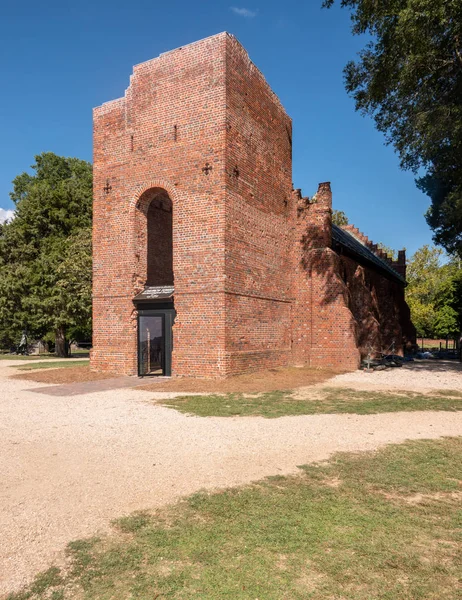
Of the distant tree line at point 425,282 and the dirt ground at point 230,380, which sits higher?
the distant tree line at point 425,282

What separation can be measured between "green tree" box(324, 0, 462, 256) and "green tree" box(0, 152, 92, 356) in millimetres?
18863

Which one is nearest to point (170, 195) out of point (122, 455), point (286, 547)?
point (122, 455)

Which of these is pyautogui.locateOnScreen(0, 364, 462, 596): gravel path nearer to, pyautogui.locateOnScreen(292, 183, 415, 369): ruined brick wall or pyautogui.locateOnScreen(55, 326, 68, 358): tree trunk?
pyautogui.locateOnScreen(292, 183, 415, 369): ruined brick wall

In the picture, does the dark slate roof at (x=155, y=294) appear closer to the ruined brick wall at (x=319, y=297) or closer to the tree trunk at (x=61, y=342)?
the ruined brick wall at (x=319, y=297)

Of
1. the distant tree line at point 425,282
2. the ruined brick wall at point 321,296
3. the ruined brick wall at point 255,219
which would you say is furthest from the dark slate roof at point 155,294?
the distant tree line at point 425,282

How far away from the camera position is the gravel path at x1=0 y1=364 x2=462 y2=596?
3.74 meters

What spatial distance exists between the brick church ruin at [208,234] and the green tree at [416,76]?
3824 mm

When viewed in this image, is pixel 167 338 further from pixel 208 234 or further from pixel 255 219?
pixel 255 219

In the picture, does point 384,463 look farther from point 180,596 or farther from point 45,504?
point 45,504

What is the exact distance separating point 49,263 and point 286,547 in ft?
97.2

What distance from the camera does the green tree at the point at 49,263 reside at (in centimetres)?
2830

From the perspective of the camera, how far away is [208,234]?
1469 cm

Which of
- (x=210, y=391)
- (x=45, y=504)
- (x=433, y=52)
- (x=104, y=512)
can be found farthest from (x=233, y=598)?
(x=433, y=52)

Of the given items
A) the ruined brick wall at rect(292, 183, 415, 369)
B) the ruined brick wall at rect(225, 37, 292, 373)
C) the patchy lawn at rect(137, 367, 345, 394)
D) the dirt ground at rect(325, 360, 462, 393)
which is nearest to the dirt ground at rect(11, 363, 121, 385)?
the patchy lawn at rect(137, 367, 345, 394)
